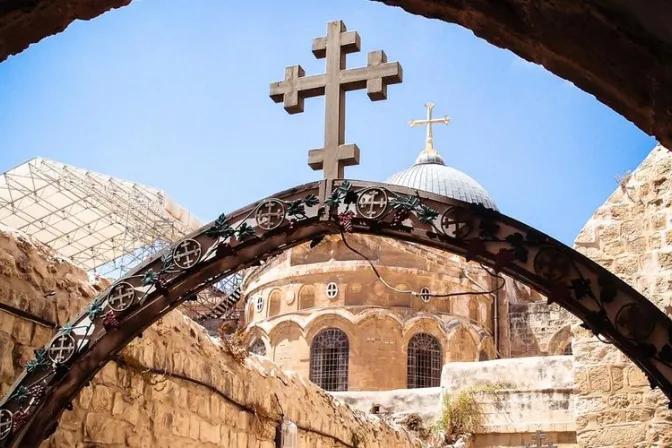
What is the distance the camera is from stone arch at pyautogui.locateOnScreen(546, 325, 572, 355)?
28.0 m

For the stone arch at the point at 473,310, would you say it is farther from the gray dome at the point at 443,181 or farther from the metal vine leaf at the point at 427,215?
the metal vine leaf at the point at 427,215

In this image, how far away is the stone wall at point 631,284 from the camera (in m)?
6.60

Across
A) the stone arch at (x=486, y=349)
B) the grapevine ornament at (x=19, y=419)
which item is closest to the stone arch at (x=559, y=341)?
the stone arch at (x=486, y=349)

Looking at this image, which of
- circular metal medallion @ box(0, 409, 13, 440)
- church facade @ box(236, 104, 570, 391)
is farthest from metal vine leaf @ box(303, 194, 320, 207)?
church facade @ box(236, 104, 570, 391)

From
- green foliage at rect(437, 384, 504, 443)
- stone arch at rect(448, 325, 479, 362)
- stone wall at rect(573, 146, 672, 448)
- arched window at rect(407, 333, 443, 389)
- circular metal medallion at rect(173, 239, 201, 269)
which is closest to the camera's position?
circular metal medallion at rect(173, 239, 201, 269)

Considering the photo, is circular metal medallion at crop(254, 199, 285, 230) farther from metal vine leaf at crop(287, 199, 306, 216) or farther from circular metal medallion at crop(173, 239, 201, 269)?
circular metal medallion at crop(173, 239, 201, 269)

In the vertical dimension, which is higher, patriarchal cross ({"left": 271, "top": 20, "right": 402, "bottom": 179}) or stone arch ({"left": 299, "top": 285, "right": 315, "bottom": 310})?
stone arch ({"left": 299, "top": 285, "right": 315, "bottom": 310})

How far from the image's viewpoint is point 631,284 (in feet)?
22.3

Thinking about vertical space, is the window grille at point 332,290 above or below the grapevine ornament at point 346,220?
above

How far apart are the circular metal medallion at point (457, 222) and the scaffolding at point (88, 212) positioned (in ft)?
72.8

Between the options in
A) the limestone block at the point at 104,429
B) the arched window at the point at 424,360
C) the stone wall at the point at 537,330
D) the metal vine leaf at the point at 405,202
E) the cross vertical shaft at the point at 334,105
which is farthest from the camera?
the stone wall at the point at 537,330

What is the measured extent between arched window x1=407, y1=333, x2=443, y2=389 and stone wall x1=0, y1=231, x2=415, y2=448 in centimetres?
1587

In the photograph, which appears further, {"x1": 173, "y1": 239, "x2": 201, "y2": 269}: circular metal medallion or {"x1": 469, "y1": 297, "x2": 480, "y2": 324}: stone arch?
{"x1": 469, "y1": 297, "x2": 480, "y2": 324}: stone arch

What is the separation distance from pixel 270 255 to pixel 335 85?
1.04m
